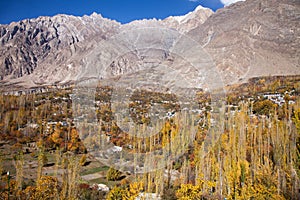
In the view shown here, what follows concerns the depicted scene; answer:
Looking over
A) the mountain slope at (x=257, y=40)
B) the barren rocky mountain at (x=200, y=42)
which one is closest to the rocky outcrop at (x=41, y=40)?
the barren rocky mountain at (x=200, y=42)

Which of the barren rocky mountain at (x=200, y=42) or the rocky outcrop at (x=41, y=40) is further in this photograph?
the rocky outcrop at (x=41, y=40)

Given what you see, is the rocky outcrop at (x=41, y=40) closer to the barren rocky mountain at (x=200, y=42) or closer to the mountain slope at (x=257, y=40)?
the barren rocky mountain at (x=200, y=42)

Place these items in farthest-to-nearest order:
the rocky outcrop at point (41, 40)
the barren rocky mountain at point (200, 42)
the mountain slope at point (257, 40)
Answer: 1. the rocky outcrop at point (41, 40)
2. the barren rocky mountain at point (200, 42)
3. the mountain slope at point (257, 40)

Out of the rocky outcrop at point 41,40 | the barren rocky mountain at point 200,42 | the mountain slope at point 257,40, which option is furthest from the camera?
the rocky outcrop at point 41,40

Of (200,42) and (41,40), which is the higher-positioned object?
(41,40)

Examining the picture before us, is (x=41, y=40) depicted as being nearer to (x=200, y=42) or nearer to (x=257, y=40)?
(x=200, y=42)

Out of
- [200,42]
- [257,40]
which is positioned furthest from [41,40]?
[257,40]

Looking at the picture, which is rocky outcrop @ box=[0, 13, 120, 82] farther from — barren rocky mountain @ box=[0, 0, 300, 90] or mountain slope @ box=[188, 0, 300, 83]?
mountain slope @ box=[188, 0, 300, 83]

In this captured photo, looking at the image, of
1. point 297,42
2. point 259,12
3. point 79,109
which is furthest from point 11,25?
point 79,109

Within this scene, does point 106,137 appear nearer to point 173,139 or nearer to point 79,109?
point 79,109
